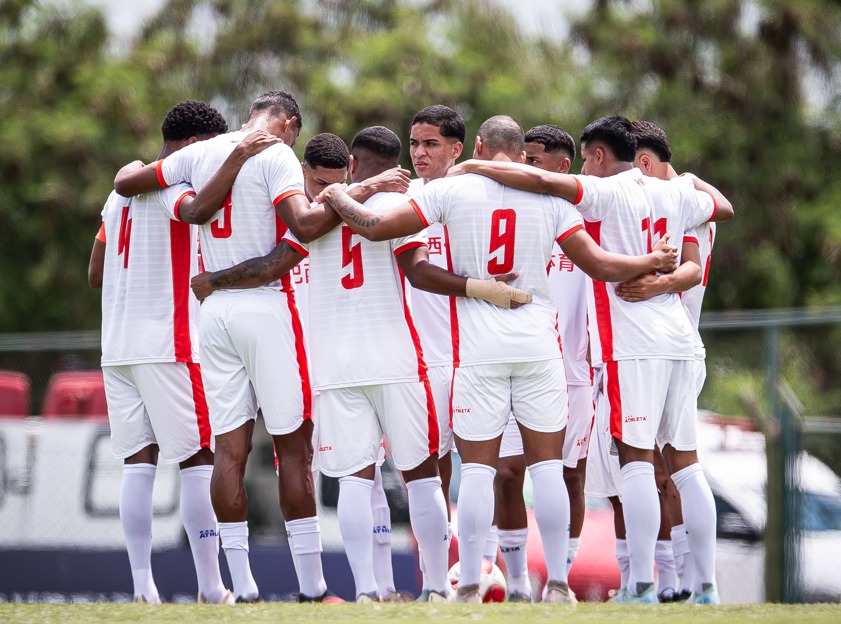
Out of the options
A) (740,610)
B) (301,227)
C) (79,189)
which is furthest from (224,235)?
(79,189)

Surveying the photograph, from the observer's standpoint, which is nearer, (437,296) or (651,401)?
(651,401)

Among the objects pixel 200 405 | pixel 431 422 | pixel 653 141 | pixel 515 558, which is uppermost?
pixel 653 141

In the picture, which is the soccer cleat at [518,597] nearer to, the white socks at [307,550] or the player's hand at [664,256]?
the white socks at [307,550]

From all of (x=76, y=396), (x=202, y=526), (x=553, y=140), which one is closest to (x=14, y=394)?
(x=76, y=396)

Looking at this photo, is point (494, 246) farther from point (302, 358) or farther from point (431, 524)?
point (431, 524)

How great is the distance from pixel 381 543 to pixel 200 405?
1.43 meters

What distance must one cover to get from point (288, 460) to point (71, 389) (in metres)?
7.66

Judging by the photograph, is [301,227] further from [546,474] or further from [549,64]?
[549,64]

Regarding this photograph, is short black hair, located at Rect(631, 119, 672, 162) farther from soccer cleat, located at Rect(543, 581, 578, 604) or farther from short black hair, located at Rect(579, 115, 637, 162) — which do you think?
soccer cleat, located at Rect(543, 581, 578, 604)

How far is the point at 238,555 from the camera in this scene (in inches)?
275

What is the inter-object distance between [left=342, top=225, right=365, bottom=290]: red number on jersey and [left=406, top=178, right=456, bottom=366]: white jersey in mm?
1049

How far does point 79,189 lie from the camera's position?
20703mm

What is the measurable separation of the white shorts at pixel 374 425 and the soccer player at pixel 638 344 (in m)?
1.15

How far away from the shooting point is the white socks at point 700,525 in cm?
719
